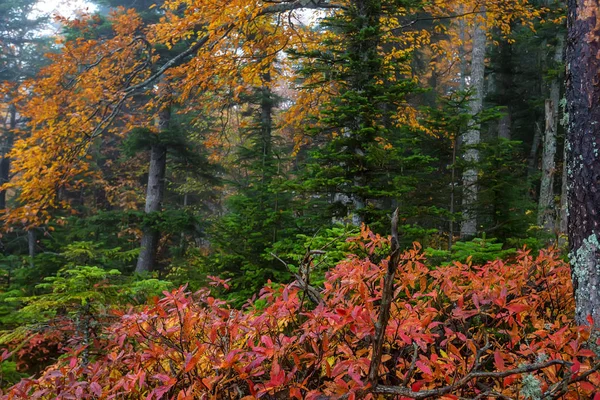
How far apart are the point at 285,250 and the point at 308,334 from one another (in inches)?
169

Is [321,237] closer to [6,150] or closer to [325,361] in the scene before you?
[325,361]

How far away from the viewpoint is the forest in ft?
6.59

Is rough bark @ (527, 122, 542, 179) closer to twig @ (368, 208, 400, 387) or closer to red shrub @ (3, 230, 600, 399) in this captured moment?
red shrub @ (3, 230, 600, 399)

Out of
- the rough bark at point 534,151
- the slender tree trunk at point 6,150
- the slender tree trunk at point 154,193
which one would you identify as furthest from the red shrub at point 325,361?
the slender tree trunk at point 6,150

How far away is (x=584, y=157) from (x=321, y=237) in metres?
2.89

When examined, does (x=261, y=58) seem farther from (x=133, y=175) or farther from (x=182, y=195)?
(x=182, y=195)

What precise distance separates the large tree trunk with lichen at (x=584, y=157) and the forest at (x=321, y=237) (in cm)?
1

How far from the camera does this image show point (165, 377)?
1.81 m

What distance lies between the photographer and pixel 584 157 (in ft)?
8.21

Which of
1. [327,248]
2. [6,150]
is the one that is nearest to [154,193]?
[327,248]

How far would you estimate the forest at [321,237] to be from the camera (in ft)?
6.59

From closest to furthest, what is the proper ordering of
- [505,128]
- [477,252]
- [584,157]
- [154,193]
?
[584,157] < [477,252] < [154,193] < [505,128]

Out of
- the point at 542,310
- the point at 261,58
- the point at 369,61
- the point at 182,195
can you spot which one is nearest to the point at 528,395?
the point at 542,310

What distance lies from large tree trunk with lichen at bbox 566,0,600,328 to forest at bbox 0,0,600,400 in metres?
0.01
